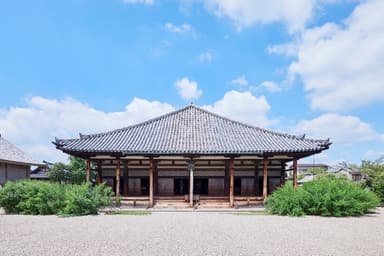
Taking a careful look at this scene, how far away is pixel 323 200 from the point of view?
15336 millimetres

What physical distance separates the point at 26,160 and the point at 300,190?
21.3 metres

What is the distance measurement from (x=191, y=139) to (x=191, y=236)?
10.5 m

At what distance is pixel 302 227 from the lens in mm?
11836

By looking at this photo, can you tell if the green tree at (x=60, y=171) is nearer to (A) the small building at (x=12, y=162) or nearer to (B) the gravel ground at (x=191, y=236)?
(A) the small building at (x=12, y=162)

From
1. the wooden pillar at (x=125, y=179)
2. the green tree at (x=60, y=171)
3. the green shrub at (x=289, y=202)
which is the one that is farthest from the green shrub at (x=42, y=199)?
the green tree at (x=60, y=171)

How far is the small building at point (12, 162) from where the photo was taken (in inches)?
976

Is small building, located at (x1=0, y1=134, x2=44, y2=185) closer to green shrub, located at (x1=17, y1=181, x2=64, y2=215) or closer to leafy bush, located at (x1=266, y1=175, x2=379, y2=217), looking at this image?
green shrub, located at (x1=17, y1=181, x2=64, y2=215)

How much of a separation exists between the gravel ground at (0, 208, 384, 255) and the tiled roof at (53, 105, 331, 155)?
16.7 ft

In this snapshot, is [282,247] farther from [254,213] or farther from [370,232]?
[254,213]

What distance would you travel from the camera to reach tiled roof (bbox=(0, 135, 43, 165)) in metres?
25.1

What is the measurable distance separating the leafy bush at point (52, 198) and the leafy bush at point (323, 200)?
314 inches

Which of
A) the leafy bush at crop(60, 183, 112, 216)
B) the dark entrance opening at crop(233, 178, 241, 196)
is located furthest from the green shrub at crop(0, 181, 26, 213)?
the dark entrance opening at crop(233, 178, 241, 196)


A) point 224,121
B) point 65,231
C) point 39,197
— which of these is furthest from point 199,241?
point 224,121

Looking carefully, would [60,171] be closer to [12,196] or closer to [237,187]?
[12,196]
